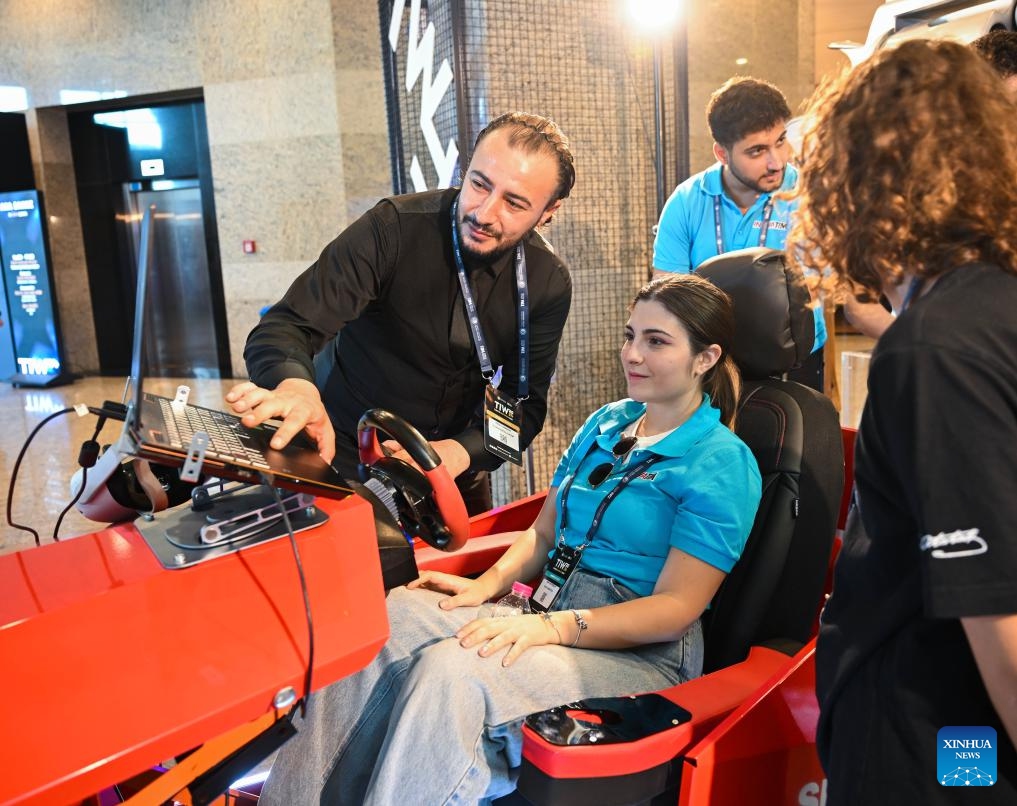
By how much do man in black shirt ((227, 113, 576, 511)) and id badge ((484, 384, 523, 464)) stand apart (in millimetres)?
26

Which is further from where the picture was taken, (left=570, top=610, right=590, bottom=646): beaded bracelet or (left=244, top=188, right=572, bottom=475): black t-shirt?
(left=244, top=188, right=572, bottom=475): black t-shirt

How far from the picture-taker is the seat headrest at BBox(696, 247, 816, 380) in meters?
1.73

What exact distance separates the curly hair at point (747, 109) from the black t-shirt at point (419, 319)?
93 cm

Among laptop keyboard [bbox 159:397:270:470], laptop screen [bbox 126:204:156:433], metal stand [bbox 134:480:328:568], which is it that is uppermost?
laptop screen [bbox 126:204:156:433]

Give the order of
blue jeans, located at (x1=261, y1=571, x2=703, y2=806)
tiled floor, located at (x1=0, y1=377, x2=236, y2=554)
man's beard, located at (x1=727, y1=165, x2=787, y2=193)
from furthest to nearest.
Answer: tiled floor, located at (x1=0, y1=377, x2=236, y2=554) < man's beard, located at (x1=727, y1=165, x2=787, y2=193) < blue jeans, located at (x1=261, y1=571, x2=703, y2=806)

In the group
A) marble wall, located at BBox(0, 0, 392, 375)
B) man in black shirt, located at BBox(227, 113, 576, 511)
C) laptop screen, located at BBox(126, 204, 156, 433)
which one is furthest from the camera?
marble wall, located at BBox(0, 0, 392, 375)

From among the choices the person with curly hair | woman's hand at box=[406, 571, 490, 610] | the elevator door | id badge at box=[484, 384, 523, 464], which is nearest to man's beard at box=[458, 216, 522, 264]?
id badge at box=[484, 384, 523, 464]

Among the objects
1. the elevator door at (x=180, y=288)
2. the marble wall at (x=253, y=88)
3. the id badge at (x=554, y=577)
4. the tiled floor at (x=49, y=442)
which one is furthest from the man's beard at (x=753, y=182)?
the elevator door at (x=180, y=288)

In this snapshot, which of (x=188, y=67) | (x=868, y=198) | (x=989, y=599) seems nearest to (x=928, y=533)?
(x=989, y=599)

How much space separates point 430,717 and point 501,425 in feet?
3.04

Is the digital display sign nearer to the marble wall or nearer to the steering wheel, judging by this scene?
the marble wall

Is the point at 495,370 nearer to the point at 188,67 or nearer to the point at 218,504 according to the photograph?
the point at 218,504

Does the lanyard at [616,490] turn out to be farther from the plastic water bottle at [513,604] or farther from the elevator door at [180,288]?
the elevator door at [180,288]

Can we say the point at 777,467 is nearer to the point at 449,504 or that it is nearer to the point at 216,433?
the point at 449,504
